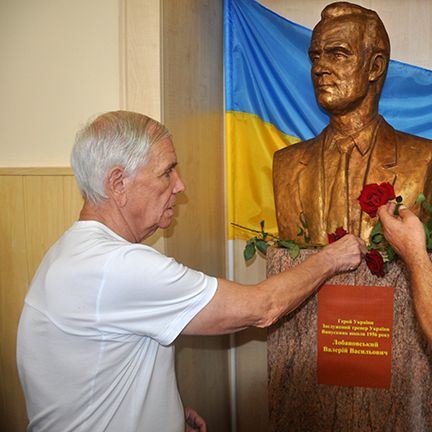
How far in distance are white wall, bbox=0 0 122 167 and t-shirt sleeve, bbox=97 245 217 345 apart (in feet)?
3.74

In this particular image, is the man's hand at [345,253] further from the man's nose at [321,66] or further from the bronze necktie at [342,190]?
the man's nose at [321,66]

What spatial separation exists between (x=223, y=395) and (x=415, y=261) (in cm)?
204

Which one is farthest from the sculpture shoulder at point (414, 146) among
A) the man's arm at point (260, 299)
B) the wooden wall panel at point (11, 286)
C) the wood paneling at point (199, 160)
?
the wooden wall panel at point (11, 286)

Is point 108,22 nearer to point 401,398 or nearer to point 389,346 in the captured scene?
point 389,346

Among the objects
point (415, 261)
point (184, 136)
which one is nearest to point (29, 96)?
point (184, 136)

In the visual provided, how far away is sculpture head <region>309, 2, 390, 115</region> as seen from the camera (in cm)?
226

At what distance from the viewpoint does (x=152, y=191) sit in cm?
149

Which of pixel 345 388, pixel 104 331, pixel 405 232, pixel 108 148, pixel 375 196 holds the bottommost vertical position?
pixel 345 388

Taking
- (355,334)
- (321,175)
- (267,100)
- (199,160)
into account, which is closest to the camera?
(355,334)

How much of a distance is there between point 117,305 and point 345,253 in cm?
88

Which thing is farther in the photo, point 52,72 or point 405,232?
point 52,72

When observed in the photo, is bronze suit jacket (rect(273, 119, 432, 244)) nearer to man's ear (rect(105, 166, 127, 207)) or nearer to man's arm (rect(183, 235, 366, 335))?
man's arm (rect(183, 235, 366, 335))

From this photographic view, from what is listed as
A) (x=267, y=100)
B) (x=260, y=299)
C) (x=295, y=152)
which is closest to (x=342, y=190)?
(x=295, y=152)

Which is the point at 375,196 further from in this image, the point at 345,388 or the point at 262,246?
the point at 345,388
